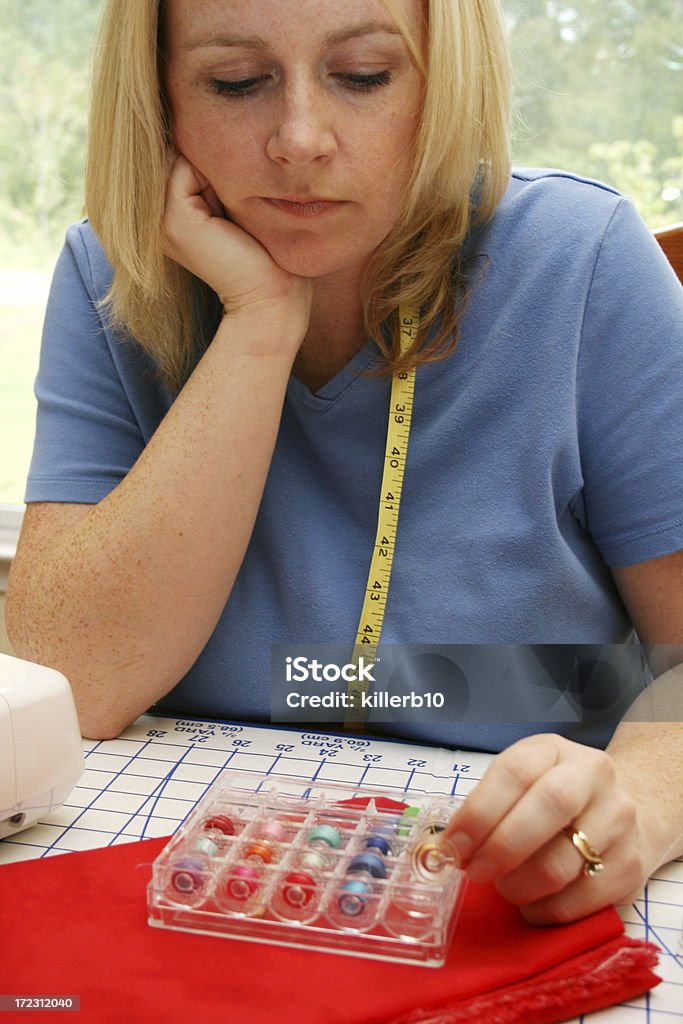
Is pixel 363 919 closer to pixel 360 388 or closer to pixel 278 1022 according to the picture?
pixel 278 1022

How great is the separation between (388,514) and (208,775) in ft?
1.14

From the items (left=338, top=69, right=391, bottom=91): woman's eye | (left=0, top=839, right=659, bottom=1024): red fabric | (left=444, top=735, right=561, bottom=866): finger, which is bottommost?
(left=0, top=839, right=659, bottom=1024): red fabric

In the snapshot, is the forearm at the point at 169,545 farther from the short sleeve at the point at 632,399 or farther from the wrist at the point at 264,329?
the short sleeve at the point at 632,399

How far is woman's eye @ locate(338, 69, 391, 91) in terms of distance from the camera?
103 centimetres

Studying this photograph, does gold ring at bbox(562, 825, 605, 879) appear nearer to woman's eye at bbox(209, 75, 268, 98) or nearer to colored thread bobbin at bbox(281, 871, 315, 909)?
colored thread bobbin at bbox(281, 871, 315, 909)

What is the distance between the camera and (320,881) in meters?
0.77

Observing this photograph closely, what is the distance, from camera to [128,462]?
1288 millimetres

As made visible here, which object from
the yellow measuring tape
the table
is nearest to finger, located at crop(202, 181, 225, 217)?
the yellow measuring tape

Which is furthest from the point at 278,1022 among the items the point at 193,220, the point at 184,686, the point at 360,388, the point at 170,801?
the point at 193,220

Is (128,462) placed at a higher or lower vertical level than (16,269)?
lower

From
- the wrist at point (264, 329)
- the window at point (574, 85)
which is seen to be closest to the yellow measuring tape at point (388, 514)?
the wrist at point (264, 329)

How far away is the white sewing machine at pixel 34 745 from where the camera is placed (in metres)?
0.87

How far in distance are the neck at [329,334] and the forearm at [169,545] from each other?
85 mm

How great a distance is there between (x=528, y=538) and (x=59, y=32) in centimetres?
158
